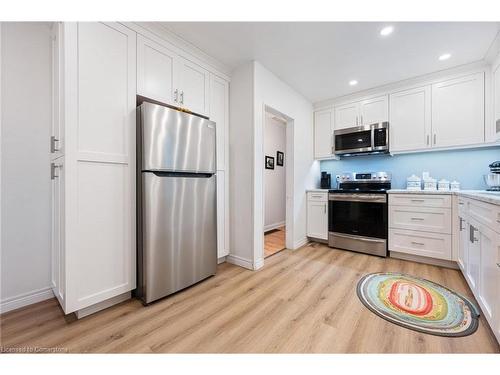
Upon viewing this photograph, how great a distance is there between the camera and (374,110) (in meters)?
3.10

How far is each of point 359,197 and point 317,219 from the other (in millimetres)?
732

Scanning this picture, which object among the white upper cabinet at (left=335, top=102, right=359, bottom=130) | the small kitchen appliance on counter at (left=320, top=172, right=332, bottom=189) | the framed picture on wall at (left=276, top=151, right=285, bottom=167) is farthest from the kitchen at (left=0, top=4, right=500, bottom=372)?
the framed picture on wall at (left=276, top=151, right=285, bottom=167)

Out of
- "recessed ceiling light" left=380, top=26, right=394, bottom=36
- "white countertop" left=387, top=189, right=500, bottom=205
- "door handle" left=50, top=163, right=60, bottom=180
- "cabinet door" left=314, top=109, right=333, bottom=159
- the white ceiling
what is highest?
the white ceiling

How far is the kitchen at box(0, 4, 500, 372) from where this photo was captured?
1.38m

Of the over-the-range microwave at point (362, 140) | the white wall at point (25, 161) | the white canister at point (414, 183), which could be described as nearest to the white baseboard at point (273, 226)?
the over-the-range microwave at point (362, 140)

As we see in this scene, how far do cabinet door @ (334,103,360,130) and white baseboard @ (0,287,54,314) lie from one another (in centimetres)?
410

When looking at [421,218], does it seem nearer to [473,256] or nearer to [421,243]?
[421,243]

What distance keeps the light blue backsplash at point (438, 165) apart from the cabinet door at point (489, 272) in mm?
1670

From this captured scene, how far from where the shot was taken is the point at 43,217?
1732 mm

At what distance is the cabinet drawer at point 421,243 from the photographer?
2330mm

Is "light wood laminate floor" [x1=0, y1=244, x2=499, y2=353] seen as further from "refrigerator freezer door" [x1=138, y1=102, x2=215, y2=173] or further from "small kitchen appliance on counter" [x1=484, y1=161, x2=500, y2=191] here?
"refrigerator freezer door" [x1=138, y1=102, x2=215, y2=173]

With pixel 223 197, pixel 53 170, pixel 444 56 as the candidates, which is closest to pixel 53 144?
pixel 53 170
